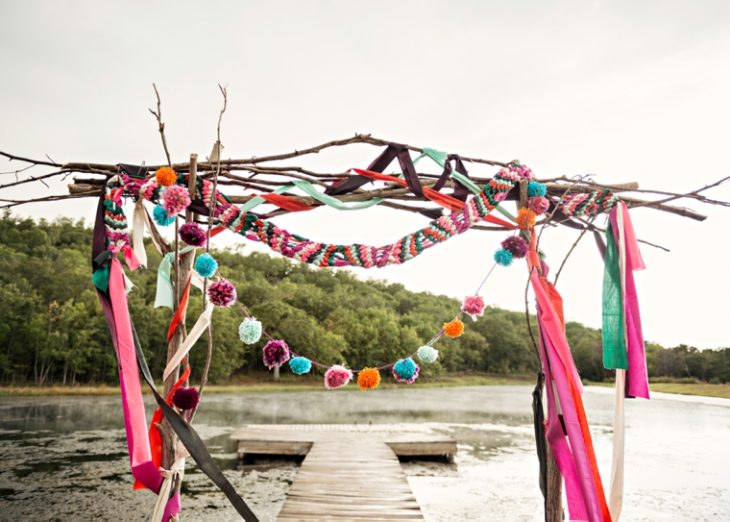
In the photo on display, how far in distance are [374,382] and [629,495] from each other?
23.4ft

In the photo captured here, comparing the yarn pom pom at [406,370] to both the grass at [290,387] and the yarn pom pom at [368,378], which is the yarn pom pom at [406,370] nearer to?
the yarn pom pom at [368,378]

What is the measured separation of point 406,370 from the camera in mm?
2666

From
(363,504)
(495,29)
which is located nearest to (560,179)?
(363,504)

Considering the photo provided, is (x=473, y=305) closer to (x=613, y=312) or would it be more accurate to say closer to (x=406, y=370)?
(x=406, y=370)

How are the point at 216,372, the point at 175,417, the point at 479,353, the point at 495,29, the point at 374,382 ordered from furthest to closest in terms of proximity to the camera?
1. the point at 479,353
2. the point at 216,372
3. the point at 495,29
4. the point at 374,382
5. the point at 175,417

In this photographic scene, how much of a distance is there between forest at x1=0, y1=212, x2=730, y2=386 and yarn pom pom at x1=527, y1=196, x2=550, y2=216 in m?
21.3

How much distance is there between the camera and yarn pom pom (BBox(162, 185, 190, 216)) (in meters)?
2.15

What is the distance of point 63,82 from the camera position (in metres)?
7.18

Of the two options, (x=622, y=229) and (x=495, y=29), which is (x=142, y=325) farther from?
(x=622, y=229)

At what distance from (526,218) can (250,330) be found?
1.42m

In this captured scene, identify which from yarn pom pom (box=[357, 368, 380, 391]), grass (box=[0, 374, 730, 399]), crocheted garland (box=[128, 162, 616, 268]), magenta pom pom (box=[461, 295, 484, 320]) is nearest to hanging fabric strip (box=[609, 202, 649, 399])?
crocheted garland (box=[128, 162, 616, 268])

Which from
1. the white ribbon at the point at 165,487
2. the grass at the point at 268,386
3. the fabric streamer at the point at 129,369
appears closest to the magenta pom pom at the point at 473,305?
the fabric streamer at the point at 129,369

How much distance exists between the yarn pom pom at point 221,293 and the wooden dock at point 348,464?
268 cm

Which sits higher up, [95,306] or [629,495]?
[95,306]
